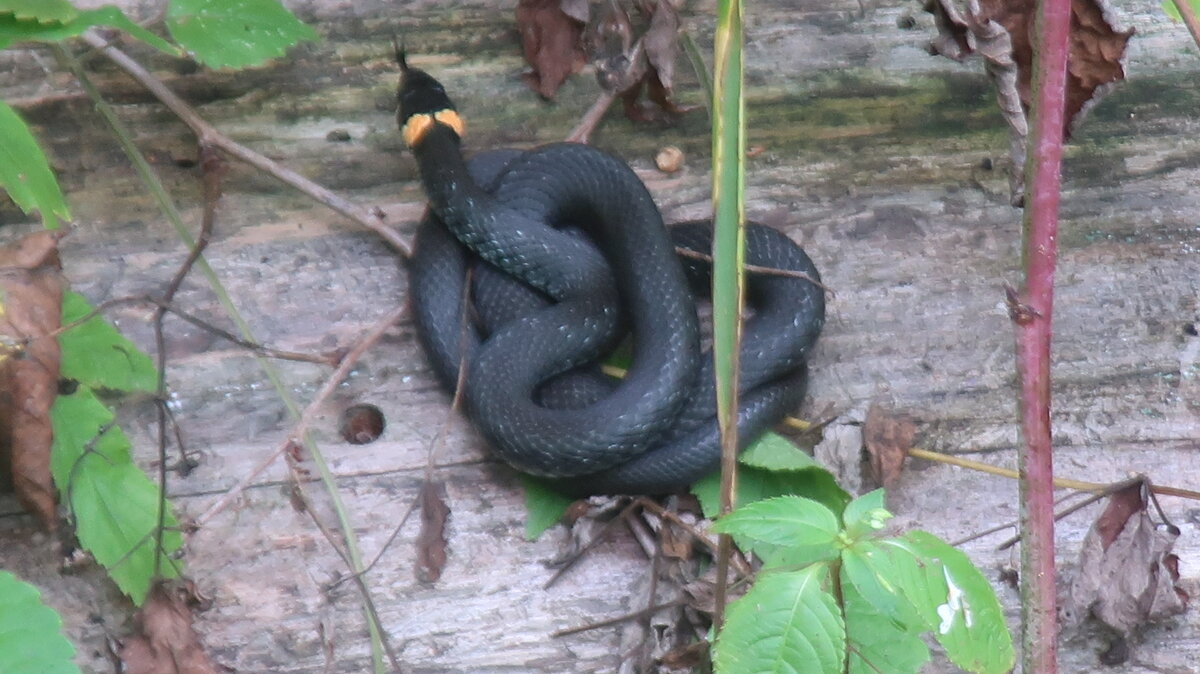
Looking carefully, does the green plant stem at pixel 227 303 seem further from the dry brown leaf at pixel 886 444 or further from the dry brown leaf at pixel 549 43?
the dry brown leaf at pixel 886 444

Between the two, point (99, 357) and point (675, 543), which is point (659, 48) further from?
point (99, 357)

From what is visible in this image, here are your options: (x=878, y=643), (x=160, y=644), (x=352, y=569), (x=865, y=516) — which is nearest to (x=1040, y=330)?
(x=865, y=516)

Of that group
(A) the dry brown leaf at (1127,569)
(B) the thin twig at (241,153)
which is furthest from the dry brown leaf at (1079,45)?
(B) the thin twig at (241,153)

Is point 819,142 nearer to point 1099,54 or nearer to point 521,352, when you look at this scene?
point 1099,54

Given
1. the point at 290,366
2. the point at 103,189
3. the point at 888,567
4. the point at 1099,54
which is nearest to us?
the point at 888,567

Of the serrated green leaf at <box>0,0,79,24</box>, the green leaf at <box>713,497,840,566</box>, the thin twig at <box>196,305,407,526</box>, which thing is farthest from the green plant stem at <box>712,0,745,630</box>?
the serrated green leaf at <box>0,0,79,24</box>

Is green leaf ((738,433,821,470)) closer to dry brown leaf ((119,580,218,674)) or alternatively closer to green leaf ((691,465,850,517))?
green leaf ((691,465,850,517))

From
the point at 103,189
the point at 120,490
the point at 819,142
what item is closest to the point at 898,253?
the point at 819,142
